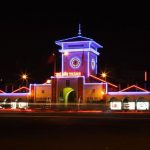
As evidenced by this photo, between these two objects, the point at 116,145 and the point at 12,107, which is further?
the point at 12,107

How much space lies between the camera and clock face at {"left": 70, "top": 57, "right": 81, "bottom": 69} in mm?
79938

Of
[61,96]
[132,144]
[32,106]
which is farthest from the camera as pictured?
[61,96]

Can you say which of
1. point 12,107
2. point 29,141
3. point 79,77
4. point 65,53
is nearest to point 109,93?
point 79,77

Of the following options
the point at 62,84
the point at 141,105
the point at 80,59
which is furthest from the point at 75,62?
the point at 141,105

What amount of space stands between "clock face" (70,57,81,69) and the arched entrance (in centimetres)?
483

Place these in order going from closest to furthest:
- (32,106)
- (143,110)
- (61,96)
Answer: (143,110) → (32,106) → (61,96)

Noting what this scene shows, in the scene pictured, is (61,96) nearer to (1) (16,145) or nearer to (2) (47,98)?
(2) (47,98)

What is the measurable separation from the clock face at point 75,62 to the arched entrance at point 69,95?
483 centimetres

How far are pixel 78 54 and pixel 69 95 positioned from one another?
25.2 feet

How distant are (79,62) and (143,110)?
935 inches

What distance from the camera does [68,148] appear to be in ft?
51.4

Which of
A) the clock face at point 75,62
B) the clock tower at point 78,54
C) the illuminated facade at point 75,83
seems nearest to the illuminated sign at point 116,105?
the illuminated facade at point 75,83

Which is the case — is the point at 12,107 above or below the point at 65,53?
below

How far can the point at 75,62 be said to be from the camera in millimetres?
80500
